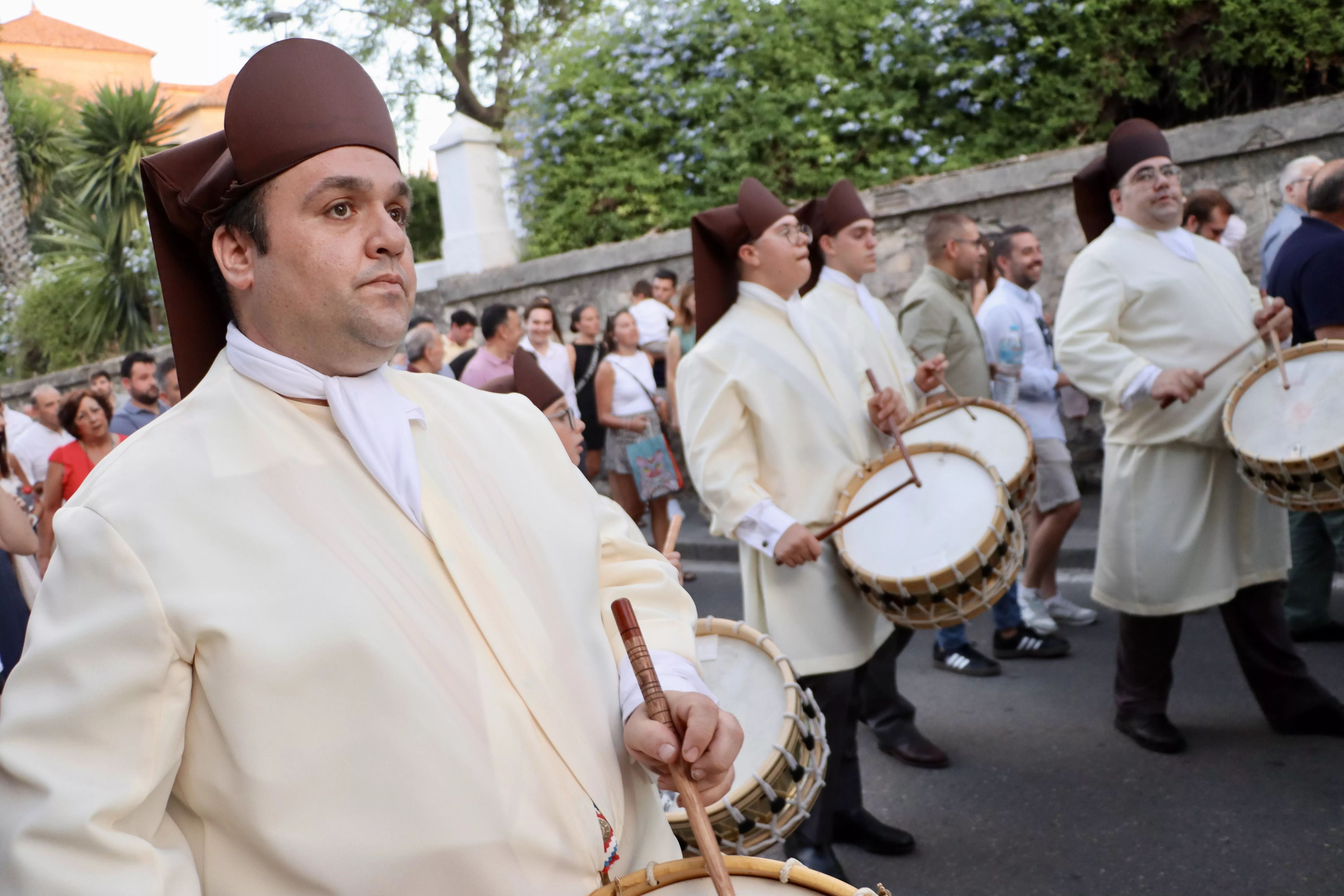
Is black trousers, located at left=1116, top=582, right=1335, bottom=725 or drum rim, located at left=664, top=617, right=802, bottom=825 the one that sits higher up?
drum rim, located at left=664, top=617, right=802, bottom=825

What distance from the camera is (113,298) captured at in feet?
68.8

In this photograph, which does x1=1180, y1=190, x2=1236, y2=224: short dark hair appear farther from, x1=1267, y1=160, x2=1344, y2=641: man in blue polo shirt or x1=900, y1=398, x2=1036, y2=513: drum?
x1=900, y1=398, x2=1036, y2=513: drum

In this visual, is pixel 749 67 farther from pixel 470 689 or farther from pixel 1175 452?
pixel 470 689

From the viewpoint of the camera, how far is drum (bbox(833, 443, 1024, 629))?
12.5 ft

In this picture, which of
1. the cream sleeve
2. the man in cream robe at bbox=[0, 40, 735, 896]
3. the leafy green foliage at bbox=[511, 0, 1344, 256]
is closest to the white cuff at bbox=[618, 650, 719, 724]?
the man in cream robe at bbox=[0, 40, 735, 896]

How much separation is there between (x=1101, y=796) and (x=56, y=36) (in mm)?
60587

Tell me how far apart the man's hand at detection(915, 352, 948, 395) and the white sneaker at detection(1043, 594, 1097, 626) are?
212cm

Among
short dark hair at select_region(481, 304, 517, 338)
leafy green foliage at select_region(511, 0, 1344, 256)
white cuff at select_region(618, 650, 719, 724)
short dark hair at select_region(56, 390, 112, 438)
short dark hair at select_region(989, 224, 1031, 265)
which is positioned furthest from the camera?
leafy green foliage at select_region(511, 0, 1344, 256)

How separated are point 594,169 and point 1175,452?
8.64 meters

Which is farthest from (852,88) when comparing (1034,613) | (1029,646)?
(1029,646)

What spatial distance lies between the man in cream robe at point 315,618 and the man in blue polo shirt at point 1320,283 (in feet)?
12.8

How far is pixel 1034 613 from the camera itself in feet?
20.6

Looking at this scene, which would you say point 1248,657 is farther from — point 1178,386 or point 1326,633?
point 1326,633

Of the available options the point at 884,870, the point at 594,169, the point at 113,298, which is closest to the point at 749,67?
the point at 594,169
